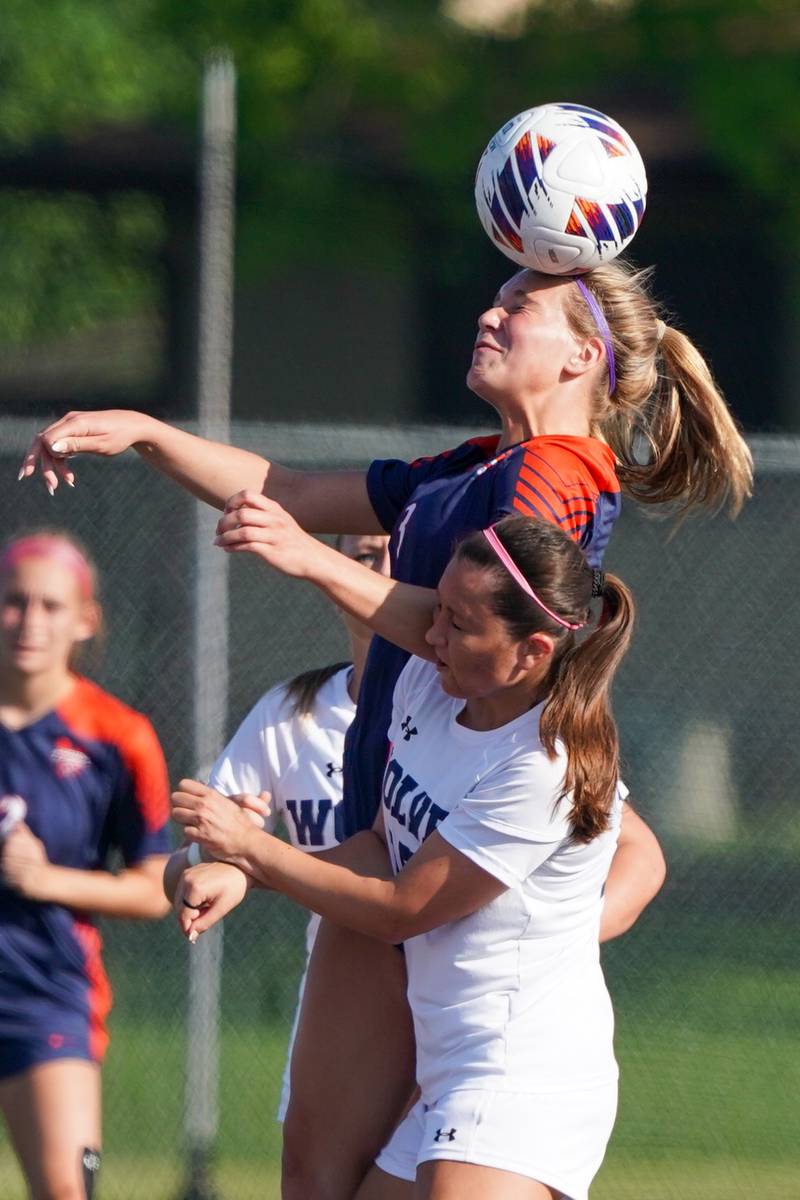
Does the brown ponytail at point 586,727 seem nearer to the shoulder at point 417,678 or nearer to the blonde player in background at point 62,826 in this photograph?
the shoulder at point 417,678

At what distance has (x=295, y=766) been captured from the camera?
13.2 ft

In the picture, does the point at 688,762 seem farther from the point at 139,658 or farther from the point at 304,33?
the point at 304,33

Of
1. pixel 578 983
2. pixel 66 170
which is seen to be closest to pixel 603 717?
pixel 578 983

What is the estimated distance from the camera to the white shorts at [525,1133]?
2.77 metres

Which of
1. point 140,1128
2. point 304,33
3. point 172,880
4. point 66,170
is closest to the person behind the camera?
point 172,880

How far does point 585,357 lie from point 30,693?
1.77 m

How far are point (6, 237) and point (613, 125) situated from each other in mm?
4889

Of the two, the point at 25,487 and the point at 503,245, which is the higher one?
the point at 503,245

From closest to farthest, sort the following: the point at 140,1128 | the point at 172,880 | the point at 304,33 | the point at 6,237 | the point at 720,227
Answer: the point at 172,880
the point at 140,1128
the point at 720,227
the point at 6,237
the point at 304,33

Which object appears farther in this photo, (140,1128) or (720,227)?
(720,227)

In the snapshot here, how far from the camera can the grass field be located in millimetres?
5133

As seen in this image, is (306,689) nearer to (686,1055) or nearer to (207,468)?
(207,468)

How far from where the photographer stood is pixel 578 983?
292 centimetres

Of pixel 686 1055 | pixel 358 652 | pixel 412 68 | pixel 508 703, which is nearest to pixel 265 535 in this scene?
pixel 508 703
